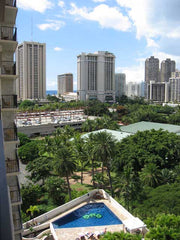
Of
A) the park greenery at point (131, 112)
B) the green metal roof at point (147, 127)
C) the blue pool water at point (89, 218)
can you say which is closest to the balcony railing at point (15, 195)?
the blue pool water at point (89, 218)

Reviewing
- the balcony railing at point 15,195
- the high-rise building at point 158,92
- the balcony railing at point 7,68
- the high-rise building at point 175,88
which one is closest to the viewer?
the balcony railing at point 15,195

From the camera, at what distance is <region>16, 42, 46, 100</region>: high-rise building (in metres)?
121

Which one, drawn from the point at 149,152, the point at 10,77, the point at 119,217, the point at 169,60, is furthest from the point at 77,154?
the point at 169,60

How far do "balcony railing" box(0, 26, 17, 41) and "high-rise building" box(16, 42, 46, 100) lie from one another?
11662cm

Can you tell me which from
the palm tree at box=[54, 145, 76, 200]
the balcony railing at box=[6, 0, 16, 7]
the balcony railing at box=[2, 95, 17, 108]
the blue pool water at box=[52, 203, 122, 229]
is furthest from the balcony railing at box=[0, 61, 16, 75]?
the palm tree at box=[54, 145, 76, 200]

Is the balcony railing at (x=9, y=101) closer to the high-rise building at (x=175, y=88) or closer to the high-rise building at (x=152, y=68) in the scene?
the high-rise building at (x=175, y=88)

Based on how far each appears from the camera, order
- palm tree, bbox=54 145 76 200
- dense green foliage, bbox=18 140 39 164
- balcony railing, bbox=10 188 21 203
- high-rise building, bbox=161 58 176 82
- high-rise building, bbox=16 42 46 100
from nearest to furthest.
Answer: balcony railing, bbox=10 188 21 203 → palm tree, bbox=54 145 76 200 → dense green foliage, bbox=18 140 39 164 → high-rise building, bbox=16 42 46 100 → high-rise building, bbox=161 58 176 82

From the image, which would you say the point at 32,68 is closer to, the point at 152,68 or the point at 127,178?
the point at 152,68

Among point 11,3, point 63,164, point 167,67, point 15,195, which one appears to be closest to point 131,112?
point 63,164

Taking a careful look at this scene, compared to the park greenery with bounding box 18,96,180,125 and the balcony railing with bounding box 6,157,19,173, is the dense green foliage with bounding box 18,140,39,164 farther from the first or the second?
the park greenery with bounding box 18,96,180,125

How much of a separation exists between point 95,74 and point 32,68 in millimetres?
32367

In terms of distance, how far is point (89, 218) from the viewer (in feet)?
62.5

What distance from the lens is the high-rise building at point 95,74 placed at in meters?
128

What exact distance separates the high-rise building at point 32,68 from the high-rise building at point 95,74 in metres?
19.0
